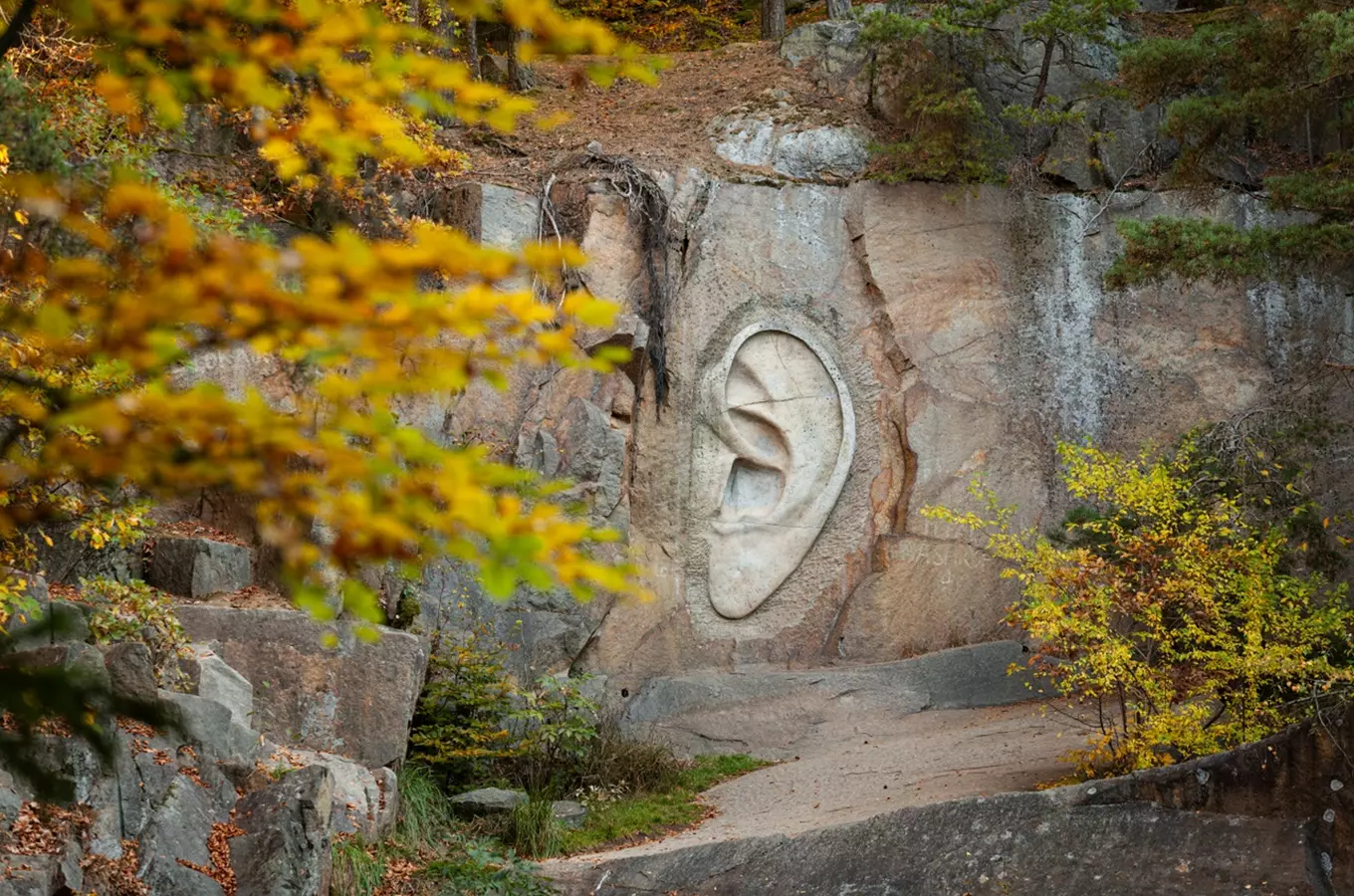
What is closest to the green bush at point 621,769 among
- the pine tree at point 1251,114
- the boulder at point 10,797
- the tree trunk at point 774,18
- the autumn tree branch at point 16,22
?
the boulder at point 10,797

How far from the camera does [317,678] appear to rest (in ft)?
30.4

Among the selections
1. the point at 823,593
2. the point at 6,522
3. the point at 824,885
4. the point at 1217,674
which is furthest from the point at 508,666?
the point at 6,522

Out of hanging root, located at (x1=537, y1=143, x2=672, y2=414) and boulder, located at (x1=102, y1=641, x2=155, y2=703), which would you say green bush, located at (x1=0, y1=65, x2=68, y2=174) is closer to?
boulder, located at (x1=102, y1=641, x2=155, y2=703)

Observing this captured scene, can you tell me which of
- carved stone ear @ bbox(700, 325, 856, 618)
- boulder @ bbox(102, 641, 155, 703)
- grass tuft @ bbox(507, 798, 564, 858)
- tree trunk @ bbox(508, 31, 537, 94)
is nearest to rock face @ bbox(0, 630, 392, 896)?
boulder @ bbox(102, 641, 155, 703)

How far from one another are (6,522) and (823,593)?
11482 millimetres

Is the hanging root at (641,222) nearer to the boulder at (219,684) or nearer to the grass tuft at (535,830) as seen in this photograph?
the grass tuft at (535,830)

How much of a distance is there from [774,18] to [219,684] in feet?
42.0

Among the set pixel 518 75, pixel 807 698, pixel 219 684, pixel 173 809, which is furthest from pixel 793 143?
pixel 173 809

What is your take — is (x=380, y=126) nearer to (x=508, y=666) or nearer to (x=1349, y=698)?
(x=1349, y=698)

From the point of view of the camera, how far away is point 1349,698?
6465mm

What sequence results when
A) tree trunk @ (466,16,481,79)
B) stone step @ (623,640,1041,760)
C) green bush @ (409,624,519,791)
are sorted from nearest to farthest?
green bush @ (409,624,519,791) < stone step @ (623,640,1041,760) < tree trunk @ (466,16,481,79)

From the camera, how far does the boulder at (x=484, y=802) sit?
9508mm

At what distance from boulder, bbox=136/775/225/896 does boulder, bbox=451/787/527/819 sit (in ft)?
9.53

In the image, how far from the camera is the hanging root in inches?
522
